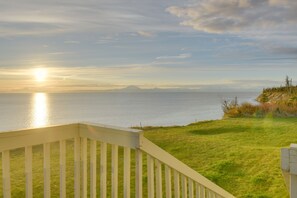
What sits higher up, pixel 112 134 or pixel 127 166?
pixel 112 134

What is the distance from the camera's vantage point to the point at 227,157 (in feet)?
21.0

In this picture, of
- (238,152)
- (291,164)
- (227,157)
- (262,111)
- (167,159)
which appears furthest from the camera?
(262,111)

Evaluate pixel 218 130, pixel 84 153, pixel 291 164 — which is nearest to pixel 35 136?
pixel 84 153

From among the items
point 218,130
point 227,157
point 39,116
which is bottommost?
point 39,116

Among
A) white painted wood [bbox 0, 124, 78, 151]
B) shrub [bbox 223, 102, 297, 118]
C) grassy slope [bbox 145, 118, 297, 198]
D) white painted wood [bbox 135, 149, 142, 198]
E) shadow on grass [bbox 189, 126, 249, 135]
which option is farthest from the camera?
shrub [bbox 223, 102, 297, 118]

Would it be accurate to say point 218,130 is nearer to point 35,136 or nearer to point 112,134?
point 112,134

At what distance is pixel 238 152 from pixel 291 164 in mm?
5445

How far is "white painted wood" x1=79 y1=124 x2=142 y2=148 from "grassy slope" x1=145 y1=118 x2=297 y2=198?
351 cm

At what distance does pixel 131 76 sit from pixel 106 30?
10533 mm

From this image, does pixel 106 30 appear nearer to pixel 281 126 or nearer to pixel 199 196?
pixel 281 126

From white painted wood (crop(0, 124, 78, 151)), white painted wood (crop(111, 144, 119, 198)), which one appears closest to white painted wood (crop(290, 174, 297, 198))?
white painted wood (crop(111, 144, 119, 198))

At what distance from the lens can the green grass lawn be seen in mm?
5117

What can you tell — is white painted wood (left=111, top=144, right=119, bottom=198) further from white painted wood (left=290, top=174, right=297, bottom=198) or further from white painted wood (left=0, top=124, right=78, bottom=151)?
white painted wood (left=290, top=174, right=297, bottom=198)

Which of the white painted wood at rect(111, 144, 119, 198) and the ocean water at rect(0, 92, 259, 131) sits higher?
the white painted wood at rect(111, 144, 119, 198)
